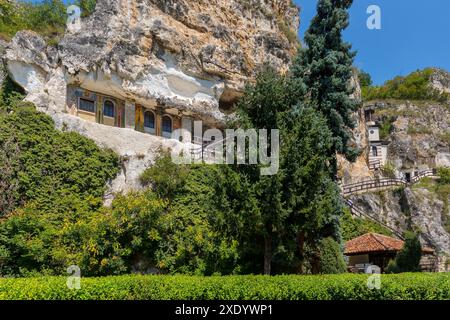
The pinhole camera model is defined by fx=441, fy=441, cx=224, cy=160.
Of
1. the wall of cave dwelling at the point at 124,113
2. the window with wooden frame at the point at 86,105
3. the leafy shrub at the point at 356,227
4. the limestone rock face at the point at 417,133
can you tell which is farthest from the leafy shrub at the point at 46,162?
the limestone rock face at the point at 417,133

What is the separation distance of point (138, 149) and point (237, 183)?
11.6 m

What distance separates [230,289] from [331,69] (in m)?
12.1

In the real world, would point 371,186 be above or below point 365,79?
below

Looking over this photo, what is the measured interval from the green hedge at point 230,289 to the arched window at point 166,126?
18175 mm

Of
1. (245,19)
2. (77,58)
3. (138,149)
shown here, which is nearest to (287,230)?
(138,149)

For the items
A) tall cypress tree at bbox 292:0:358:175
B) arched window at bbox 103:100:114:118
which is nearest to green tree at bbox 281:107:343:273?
tall cypress tree at bbox 292:0:358:175

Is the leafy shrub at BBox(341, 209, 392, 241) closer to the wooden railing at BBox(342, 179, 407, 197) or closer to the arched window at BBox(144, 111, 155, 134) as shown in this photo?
the wooden railing at BBox(342, 179, 407, 197)

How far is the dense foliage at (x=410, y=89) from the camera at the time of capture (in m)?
64.1

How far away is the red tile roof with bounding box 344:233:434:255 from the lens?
842 inches

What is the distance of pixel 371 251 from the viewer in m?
21.6

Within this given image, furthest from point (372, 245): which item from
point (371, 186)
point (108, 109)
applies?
point (108, 109)

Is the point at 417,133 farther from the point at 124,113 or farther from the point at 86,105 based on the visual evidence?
the point at 86,105
